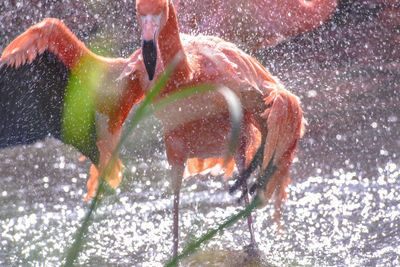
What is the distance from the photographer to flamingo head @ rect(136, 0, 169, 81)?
165 cm

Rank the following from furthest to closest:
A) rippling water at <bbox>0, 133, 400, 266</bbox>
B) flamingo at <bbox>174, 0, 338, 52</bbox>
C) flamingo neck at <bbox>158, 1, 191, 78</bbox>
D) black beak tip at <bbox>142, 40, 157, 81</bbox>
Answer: flamingo at <bbox>174, 0, 338, 52</bbox> → rippling water at <bbox>0, 133, 400, 266</bbox> → flamingo neck at <bbox>158, 1, 191, 78</bbox> → black beak tip at <bbox>142, 40, 157, 81</bbox>

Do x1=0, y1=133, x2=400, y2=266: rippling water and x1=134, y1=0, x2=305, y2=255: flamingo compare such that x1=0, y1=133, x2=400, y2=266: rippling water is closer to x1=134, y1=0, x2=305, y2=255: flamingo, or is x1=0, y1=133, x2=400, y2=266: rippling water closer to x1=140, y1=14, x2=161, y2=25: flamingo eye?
x1=134, y1=0, x2=305, y2=255: flamingo

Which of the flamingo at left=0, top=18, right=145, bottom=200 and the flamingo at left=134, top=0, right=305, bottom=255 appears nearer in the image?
the flamingo at left=134, top=0, right=305, bottom=255

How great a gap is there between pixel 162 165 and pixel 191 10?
3.00ft

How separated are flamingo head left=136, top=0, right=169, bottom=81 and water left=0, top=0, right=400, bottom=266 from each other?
68 centimetres

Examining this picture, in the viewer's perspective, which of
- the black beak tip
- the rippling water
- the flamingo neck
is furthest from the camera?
the rippling water

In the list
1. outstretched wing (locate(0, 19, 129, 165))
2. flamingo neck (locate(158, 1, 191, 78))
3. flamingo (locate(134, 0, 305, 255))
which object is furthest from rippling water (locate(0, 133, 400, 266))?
flamingo neck (locate(158, 1, 191, 78))

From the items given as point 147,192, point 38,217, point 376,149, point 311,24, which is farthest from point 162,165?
point 311,24

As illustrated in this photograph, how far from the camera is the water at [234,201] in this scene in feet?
6.49

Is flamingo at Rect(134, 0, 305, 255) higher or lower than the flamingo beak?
lower

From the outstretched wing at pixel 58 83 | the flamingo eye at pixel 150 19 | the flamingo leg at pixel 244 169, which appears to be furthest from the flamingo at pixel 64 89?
the flamingo leg at pixel 244 169

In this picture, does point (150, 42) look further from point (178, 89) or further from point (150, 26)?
point (178, 89)

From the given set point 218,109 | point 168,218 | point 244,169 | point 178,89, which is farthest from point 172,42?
point 168,218

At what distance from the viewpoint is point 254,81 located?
196 cm
